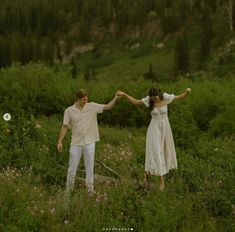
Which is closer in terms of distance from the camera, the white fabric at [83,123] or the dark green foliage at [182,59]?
the white fabric at [83,123]

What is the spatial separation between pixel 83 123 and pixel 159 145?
5.19ft

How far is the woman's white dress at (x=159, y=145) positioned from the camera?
10266mm

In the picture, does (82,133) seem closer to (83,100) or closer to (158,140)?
(83,100)

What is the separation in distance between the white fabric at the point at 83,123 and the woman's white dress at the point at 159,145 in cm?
113

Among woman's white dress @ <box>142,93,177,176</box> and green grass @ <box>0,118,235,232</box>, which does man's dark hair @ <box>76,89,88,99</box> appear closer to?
woman's white dress @ <box>142,93,177,176</box>

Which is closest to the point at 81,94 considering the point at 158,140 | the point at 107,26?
the point at 158,140

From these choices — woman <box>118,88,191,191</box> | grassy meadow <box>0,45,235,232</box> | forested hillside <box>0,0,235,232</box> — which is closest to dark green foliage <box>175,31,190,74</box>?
forested hillside <box>0,0,235,232</box>

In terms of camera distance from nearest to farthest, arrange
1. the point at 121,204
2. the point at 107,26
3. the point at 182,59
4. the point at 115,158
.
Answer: the point at 121,204 → the point at 115,158 → the point at 182,59 → the point at 107,26

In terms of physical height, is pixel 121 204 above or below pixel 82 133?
below

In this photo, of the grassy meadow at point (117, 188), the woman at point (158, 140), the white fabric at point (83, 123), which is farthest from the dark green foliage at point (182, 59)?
the white fabric at point (83, 123)

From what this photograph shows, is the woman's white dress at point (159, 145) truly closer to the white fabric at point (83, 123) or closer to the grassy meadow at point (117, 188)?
the grassy meadow at point (117, 188)

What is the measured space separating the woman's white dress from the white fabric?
1125 mm

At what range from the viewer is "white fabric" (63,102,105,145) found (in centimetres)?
1024

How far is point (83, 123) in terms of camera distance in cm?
1029
